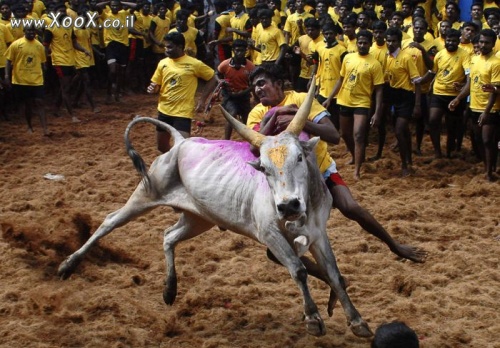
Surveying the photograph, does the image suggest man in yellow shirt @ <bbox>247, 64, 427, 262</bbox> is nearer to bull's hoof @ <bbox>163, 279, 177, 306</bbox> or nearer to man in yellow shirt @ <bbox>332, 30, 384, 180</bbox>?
bull's hoof @ <bbox>163, 279, 177, 306</bbox>

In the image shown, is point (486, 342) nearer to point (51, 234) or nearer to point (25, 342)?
point (25, 342)

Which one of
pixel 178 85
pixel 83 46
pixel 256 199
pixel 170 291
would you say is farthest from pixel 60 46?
pixel 256 199

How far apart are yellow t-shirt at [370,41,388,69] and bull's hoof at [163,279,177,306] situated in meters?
5.83

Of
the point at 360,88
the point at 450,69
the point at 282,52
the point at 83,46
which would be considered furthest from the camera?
the point at 83,46

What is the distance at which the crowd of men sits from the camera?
36.7 feet

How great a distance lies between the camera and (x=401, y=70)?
1204 centimetres

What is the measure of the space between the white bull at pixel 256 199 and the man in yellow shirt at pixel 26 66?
6.64 metres

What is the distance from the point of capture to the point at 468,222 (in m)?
9.97

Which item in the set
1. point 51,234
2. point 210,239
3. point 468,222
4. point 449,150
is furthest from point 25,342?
point 449,150

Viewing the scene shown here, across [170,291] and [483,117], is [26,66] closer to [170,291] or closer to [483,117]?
[483,117]

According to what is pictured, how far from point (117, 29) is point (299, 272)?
460 inches

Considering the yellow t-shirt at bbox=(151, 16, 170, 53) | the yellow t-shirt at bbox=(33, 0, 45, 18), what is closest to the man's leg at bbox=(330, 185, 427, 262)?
the yellow t-shirt at bbox=(151, 16, 170, 53)

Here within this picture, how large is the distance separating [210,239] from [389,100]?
419cm

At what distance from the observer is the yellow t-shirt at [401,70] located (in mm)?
12016
